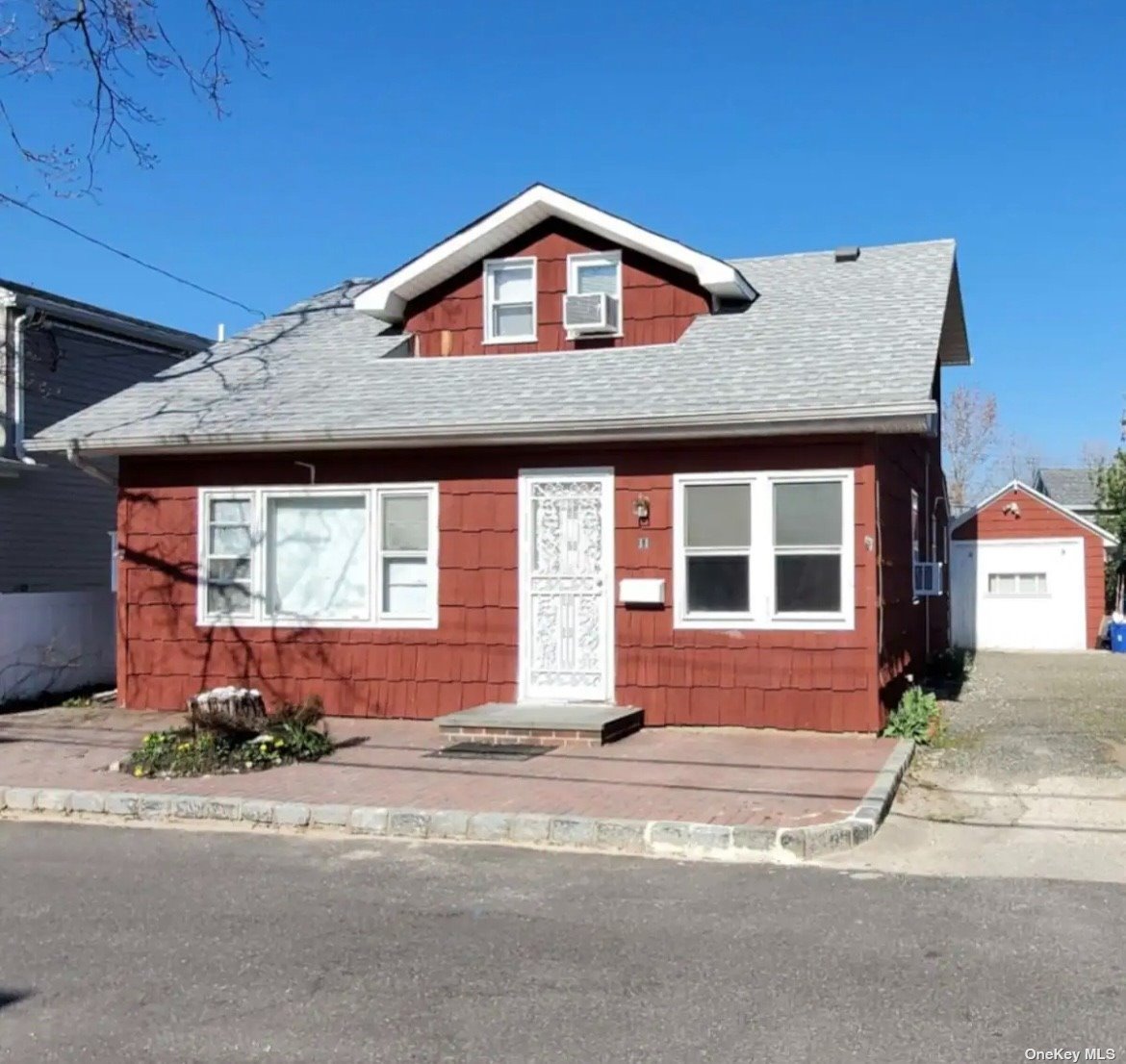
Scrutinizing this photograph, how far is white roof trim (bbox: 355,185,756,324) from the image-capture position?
46.5ft

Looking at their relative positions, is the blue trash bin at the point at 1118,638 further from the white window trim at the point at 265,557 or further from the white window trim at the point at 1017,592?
the white window trim at the point at 265,557

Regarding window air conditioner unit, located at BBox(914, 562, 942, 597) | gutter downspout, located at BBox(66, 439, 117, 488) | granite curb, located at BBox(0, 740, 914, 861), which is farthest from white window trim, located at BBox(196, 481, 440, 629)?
window air conditioner unit, located at BBox(914, 562, 942, 597)

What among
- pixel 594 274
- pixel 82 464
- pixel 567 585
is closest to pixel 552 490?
pixel 567 585

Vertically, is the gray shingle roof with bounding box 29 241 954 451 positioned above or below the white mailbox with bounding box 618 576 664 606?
above

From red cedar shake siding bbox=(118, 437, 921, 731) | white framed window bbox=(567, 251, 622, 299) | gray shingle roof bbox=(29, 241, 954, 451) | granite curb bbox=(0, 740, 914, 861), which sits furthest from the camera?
white framed window bbox=(567, 251, 622, 299)

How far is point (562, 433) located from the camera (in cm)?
1259

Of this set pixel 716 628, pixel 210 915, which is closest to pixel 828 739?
pixel 716 628

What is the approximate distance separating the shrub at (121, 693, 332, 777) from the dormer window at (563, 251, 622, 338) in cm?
538

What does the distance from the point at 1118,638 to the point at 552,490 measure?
51.5 ft

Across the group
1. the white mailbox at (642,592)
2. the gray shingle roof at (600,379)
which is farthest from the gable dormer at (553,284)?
the white mailbox at (642,592)

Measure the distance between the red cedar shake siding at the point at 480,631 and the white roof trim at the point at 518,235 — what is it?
8.45 feet

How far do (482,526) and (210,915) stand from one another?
23.1 ft

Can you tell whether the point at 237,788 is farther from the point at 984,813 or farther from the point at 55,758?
the point at 984,813

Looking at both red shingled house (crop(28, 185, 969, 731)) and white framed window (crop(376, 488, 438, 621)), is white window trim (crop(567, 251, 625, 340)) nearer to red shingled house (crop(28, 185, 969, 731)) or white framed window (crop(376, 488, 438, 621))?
red shingled house (crop(28, 185, 969, 731))
